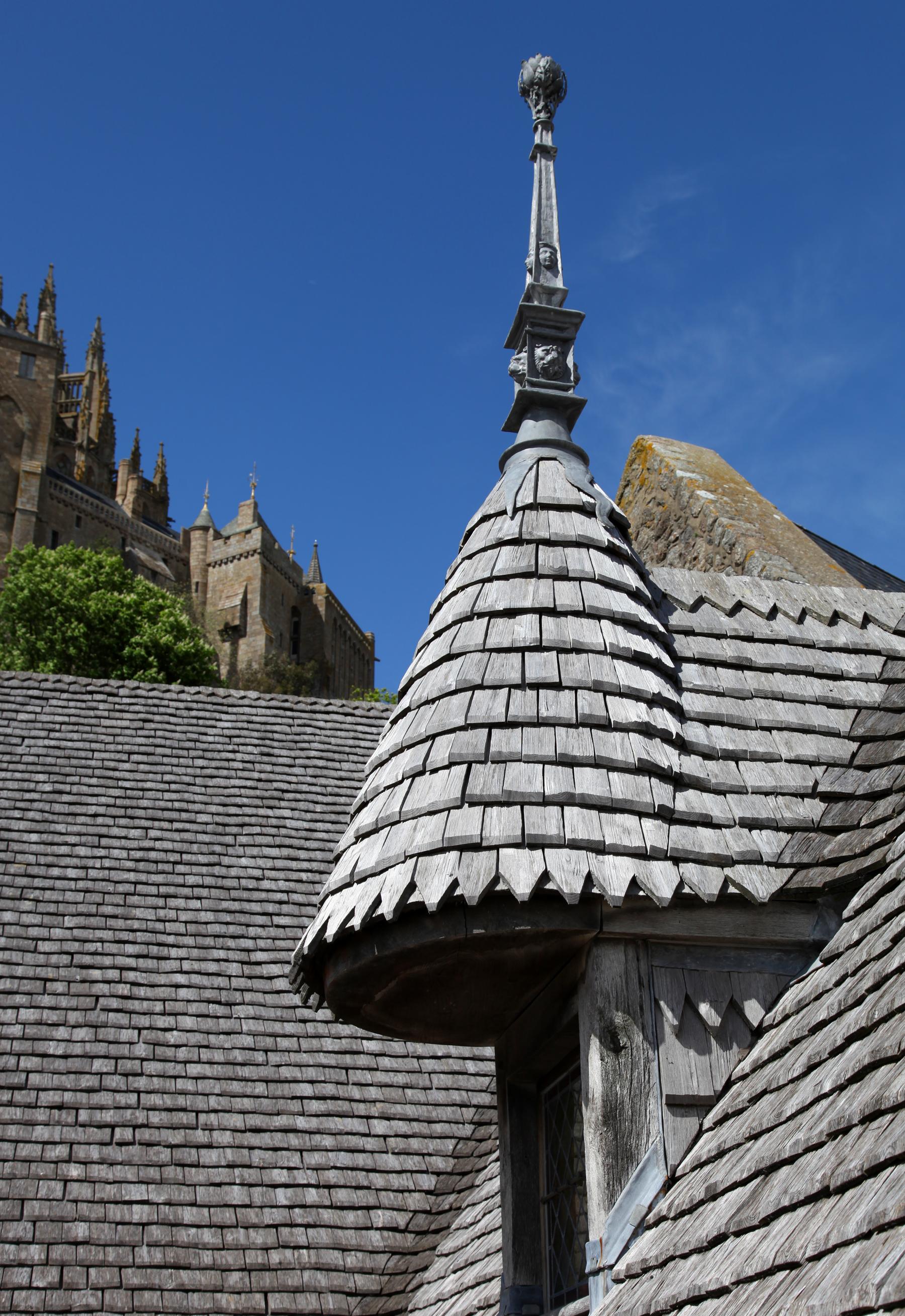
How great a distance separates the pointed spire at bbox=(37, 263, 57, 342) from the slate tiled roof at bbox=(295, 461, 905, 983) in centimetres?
10114

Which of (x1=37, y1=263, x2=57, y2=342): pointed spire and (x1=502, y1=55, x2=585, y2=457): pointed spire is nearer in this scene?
(x1=502, y1=55, x2=585, y2=457): pointed spire

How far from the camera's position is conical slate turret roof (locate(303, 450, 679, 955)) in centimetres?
354

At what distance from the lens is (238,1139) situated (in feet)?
21.7

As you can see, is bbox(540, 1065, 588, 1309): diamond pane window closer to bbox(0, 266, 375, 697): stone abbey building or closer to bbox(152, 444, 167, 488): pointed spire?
bbox(0, 266, 375, 697): stone abbey building

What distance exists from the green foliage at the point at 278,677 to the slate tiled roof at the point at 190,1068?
189ft

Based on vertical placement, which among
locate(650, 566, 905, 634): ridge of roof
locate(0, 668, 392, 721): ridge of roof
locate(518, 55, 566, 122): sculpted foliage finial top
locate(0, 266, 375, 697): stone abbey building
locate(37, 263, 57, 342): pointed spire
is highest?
locate(37, 263, 57, 342): pointed spire

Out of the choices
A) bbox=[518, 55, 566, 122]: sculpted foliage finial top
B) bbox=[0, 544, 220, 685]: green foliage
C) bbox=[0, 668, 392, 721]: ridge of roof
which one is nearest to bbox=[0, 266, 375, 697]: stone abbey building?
bbox=[0, 544, 220, 685]: green foliage

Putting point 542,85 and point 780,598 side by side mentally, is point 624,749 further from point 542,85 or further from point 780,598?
point 542,85

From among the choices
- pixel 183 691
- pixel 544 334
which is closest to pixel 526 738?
pixel 544 334

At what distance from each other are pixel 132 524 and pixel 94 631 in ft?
152

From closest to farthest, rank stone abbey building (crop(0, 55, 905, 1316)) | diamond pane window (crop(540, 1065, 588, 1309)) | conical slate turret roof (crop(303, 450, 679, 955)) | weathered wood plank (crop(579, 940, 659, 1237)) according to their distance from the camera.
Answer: stone abbey building (crop(0, 55, 905, 1316))
weathered wood plank (crop(579, 940, 659, 1237))
conical slate turret roof (crop(303, 450, 679, 955))
diamond pane window (crop(540, 1065, 588, 1309))

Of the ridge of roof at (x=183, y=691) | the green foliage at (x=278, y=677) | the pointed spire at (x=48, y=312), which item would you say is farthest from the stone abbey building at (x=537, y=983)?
the pointed spire at (x=48, y=312)

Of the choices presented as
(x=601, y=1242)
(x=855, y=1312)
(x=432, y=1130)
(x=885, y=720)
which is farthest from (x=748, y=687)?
(x=432, y=1130)

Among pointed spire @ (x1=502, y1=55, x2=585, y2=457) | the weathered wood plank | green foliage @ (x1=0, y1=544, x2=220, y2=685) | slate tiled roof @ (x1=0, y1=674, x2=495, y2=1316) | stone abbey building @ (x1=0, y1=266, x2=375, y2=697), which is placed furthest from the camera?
stone abbey building @ (x1=0, y1=266, x2=375, y2=697)
